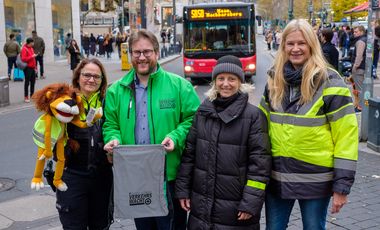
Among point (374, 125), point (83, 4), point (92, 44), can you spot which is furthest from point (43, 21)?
point (83, 4)

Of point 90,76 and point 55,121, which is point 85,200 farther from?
point 90,76

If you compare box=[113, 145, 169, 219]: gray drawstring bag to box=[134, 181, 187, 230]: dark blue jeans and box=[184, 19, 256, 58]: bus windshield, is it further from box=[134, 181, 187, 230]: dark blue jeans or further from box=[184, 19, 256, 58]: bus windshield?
box=[184, 19, 256, 58]: bus windshield

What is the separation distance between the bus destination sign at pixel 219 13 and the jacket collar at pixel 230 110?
1428 centimetres

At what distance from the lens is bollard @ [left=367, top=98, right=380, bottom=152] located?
7.52 metres

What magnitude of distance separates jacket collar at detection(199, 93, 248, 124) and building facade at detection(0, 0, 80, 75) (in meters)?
20.1

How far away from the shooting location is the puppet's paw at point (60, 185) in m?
3.36

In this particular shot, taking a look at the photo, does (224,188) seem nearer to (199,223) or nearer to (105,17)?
(199,223)

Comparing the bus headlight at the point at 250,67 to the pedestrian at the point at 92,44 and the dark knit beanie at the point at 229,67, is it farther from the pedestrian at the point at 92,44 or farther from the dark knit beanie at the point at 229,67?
the pedestrian at the point at 92,44

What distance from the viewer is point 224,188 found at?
10.1 feet

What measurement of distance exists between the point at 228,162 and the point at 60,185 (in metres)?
1.19

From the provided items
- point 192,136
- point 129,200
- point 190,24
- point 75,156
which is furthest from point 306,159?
point 190,24

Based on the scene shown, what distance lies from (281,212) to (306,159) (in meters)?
0.47

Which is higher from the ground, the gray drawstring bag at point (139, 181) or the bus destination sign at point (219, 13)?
the bus destination sign at point (219, 13)

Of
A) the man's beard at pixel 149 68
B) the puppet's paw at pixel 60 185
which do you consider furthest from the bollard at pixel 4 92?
the man's beard at pixel 149 68
